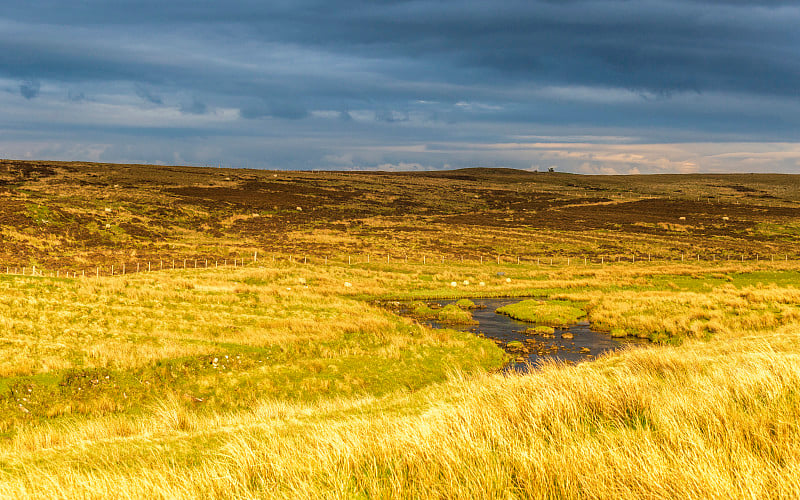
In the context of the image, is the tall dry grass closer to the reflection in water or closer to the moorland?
the moorland

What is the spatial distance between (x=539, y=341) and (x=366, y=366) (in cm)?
1130

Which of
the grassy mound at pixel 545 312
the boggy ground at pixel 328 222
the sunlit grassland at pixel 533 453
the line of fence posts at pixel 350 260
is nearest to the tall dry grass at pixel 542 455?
the sunlit grassland at pixel 533 453

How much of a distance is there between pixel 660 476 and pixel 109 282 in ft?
118

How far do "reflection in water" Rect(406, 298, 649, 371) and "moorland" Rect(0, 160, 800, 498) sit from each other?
120 cm

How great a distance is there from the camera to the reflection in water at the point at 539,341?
1008 inches

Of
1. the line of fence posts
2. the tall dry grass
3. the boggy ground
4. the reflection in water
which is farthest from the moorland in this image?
the reflection in water

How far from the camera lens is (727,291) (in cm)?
3997

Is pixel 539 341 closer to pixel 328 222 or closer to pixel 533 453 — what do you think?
pixel 533 453

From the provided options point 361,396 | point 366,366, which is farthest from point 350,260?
point 361,396

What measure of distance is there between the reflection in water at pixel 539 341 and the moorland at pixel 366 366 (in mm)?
1202

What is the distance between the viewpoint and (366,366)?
22.6 m

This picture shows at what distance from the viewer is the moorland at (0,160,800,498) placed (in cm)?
553

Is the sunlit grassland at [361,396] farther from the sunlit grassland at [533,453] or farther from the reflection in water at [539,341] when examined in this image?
the reflection in water at [539,341]

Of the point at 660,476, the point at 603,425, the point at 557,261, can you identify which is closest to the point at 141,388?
the point at 603,425
